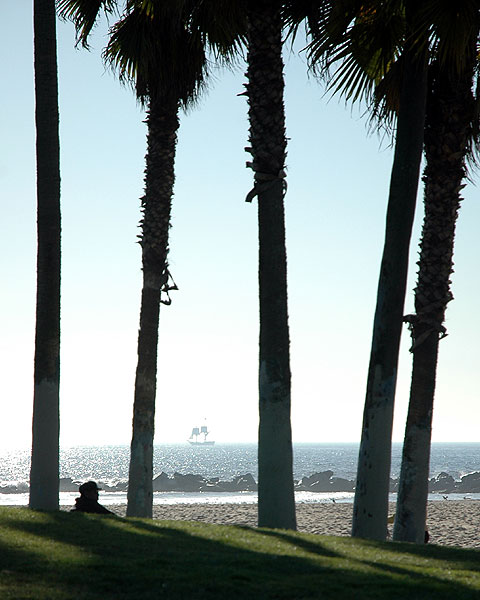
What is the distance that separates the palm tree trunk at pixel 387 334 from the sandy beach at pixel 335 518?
12.6 m

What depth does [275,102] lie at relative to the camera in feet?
34.5

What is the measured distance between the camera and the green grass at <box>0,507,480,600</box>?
521 cm

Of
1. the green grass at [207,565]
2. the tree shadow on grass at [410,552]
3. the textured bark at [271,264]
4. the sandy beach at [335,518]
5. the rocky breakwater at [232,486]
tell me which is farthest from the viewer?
the rocky breakwater at [232,486]

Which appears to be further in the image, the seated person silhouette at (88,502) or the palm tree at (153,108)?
the palm tree at (153,108)

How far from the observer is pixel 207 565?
6.03 metres

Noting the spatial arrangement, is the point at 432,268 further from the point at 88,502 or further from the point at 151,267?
the point at 88,502

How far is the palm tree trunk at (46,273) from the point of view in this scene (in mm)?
10383

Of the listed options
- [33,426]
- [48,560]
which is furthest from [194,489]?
[48,560]

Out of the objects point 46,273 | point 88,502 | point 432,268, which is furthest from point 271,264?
point 88,502

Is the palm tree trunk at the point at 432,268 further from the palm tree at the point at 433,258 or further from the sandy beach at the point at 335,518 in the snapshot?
the sandy beach at the point at 335,518

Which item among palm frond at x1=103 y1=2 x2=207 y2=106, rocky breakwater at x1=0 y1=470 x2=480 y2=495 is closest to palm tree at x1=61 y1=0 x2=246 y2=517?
palm frond at x1=103 y1=2 x2=207 y2=106

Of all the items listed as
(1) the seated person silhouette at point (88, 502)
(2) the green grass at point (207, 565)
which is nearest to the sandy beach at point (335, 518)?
(1) the seated person silhouette at point (88, 502)

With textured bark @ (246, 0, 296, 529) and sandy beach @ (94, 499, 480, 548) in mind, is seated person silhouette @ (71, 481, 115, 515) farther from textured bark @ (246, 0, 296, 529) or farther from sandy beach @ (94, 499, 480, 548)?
sandy beach @ (94, 499, 480, 548)

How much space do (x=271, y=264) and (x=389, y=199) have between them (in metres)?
1.88
